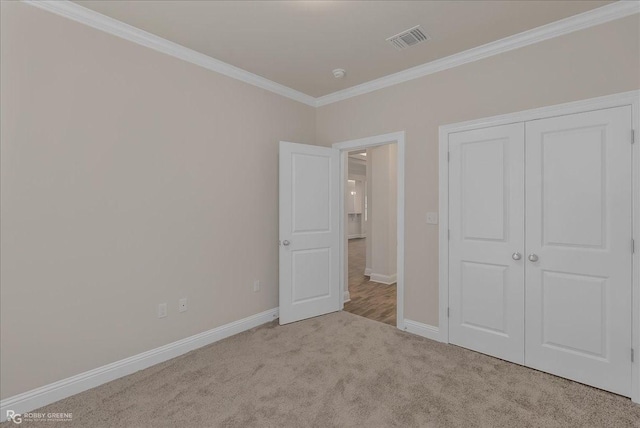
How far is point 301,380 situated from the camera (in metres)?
2.30

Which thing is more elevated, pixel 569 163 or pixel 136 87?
pixel 136 87

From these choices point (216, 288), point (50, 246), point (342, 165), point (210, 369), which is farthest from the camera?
point (342, 165)

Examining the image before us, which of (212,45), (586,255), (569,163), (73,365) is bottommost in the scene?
(73,365)

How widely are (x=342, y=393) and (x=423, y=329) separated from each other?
4.28 feet

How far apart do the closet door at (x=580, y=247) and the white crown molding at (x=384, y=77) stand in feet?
2.23

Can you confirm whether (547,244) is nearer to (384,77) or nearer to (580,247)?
(580,247)

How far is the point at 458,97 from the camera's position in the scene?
2854 millimetres

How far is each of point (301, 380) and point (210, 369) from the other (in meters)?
0.77

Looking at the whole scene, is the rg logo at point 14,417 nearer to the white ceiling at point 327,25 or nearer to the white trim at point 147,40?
the white trim at point 147,40

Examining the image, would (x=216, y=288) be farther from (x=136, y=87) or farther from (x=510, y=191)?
(x=510, y=191)

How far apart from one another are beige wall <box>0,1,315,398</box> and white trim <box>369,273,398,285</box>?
2.68 m

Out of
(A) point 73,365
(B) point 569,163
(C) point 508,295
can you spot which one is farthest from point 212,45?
(C) point 508,295

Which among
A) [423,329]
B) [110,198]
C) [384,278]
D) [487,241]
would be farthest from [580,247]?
[110,198]

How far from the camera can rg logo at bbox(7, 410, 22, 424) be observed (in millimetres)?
1868
